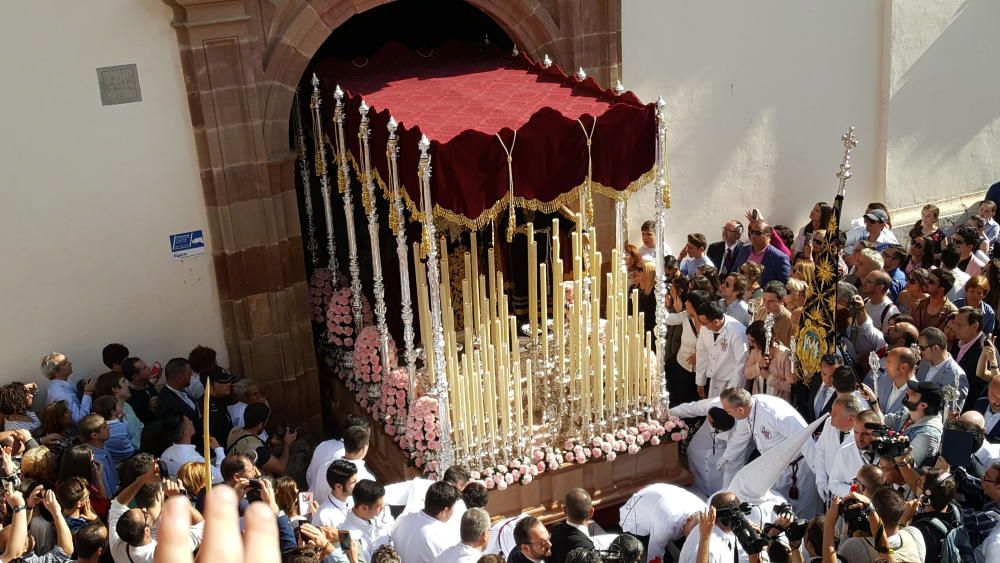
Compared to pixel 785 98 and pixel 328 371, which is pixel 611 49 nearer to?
pixel 785 98

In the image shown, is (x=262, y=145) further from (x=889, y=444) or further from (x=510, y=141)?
(x=889, y=444)

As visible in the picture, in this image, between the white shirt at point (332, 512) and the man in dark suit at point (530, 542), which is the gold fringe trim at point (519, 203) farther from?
the man in dark suit at point (530, 542)

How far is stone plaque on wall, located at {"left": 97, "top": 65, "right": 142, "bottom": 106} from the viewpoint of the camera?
25.4 ft

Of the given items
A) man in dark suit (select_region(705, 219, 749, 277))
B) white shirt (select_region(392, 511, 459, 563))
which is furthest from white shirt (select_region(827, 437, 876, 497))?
man in dark suit (select_region(705, 219, 749, 277))

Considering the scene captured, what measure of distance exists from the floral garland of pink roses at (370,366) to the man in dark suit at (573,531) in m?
2.49

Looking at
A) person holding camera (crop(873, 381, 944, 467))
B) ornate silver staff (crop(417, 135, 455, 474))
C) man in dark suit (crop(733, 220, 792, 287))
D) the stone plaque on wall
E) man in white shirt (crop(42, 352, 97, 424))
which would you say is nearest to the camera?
person holding camera (crop(873, 381, 944, 467))

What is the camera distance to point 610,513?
24.7 ft

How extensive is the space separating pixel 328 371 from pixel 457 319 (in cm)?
121

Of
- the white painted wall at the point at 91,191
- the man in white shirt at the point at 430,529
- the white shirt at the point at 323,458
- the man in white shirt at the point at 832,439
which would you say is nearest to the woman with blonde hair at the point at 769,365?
the man in white shirt at the point at 832,439

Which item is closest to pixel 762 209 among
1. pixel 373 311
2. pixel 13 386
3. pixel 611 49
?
pixel 611 49

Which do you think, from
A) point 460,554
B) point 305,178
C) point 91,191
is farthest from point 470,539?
point 305,178

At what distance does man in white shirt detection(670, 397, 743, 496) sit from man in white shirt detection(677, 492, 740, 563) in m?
1.27

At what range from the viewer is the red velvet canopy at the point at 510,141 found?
6613 millimetres

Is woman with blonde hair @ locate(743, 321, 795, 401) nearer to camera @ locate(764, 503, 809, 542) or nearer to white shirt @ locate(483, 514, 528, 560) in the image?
camera @ locate(764, 503, 809, 542)
